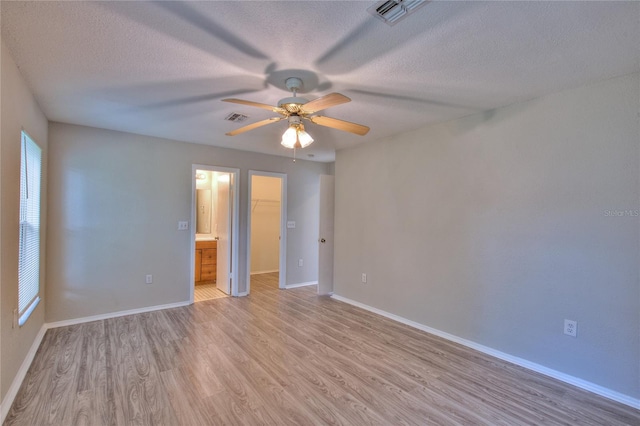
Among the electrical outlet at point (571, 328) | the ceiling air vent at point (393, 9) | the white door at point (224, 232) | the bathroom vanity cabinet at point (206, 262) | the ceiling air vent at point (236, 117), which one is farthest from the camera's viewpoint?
the bathroom vanity cabinet at point (206, 262)

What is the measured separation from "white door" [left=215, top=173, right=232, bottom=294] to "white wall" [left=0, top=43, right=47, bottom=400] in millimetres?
2571

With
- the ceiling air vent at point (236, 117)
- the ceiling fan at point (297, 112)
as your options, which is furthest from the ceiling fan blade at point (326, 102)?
the ceiling air vent at point (236, 117)

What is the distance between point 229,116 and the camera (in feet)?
10.5

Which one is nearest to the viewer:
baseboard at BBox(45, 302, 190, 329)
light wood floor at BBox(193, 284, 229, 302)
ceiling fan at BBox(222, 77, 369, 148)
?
ceiling fan at BBox(222, 77, 369, 148)

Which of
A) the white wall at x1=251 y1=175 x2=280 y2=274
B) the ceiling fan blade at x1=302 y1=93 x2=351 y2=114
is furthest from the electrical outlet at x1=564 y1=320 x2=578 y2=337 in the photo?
the white wall at x1=251 y1=175 x2=280 y2=274

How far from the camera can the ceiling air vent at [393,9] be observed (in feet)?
4.90

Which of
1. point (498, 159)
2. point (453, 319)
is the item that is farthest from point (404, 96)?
point (453, 319)

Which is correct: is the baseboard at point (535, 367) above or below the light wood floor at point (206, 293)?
above

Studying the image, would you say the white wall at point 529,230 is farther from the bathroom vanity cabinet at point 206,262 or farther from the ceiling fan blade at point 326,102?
the bathroom vanity cabinet at point 206,262

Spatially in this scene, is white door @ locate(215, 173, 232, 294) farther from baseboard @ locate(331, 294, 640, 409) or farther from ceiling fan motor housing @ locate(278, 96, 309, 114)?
ceiling fan motor housing @ locate(278, 96, 309, 114)

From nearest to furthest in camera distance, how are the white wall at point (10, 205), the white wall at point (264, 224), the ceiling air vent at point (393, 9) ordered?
the ceiling air vent at point (393, 9)
the white wall at point (10, 205)
the white wall at point (264, 224)

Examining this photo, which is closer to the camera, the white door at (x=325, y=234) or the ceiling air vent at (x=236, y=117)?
the ceiling air vent at (x=236, y=117)

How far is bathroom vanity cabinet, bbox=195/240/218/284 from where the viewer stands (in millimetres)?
5668

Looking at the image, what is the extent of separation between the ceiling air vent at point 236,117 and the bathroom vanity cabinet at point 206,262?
2.96m
